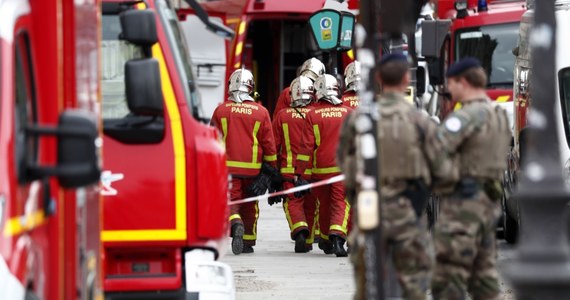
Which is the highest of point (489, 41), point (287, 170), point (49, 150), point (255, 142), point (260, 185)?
point (489, 41)

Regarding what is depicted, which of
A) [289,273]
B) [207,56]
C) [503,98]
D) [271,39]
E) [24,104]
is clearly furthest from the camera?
[271,39]

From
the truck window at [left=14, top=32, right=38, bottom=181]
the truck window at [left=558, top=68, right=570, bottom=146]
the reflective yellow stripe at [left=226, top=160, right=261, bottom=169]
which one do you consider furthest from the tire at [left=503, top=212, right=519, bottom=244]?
the truck window at [left=14, top=32, right=38, bottom=181]

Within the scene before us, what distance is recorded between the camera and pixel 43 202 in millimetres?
6297

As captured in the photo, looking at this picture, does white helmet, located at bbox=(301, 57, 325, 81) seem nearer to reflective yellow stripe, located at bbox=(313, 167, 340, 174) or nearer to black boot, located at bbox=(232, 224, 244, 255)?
reflective yellow stripe, located at bbox=(313, 167, 340, 174)

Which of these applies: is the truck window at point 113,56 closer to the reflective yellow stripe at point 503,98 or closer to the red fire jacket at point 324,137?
the red fire jacket at point 324,137

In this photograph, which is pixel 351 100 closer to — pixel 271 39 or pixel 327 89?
pixel 327 89

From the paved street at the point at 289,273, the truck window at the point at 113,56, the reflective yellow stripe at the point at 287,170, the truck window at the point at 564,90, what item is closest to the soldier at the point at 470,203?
the truck window at the point at 113,56

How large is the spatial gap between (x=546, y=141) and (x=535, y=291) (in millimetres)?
609

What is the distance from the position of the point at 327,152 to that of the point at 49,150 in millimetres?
10810

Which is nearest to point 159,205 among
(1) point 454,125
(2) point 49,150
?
(1) point 454,125

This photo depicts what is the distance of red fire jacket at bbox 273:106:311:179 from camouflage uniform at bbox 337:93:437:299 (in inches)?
341

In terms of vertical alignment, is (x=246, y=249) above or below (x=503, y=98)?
below

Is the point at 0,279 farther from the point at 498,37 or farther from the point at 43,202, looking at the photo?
the point at 498,37

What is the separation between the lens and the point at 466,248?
9602mm
